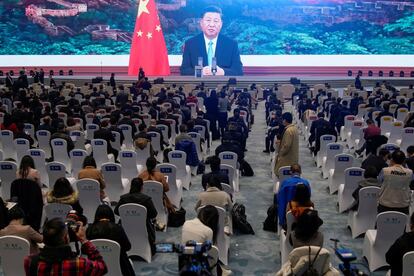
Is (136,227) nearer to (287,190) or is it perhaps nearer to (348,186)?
(287,190)

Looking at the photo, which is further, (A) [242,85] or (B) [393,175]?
(A) [242,85]

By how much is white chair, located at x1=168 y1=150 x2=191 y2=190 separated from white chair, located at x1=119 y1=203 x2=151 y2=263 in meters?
2.92

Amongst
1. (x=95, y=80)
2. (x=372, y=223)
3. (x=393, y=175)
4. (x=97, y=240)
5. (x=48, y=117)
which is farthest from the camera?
(x=95, y=80)

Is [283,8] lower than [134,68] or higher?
higher

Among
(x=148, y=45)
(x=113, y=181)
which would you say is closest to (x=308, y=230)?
(x=113, y=181)

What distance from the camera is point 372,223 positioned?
24.1ft

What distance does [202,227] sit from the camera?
5.25m

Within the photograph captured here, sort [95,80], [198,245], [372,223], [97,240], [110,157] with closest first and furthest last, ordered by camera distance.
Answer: [198,245] → [97,240] → [372,223] → [110,157] → [95,80]

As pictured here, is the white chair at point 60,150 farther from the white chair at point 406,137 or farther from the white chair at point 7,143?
the white chair at point 406,137

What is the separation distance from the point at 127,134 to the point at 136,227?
213 inches

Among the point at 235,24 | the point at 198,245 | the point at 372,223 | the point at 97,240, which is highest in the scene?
the point at 235,24

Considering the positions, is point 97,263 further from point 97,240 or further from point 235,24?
point 235,24

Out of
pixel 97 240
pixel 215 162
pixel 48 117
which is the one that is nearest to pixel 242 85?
pixel 48 117

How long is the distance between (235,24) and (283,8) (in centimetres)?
262
